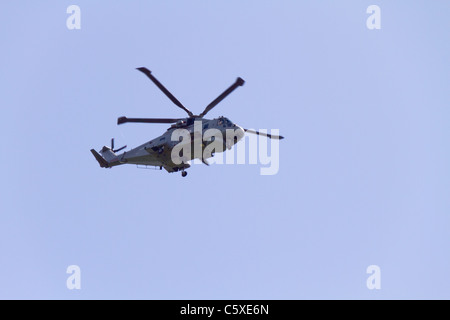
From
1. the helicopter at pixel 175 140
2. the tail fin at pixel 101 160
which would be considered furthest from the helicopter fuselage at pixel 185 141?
the tail fin at pixel 101 160

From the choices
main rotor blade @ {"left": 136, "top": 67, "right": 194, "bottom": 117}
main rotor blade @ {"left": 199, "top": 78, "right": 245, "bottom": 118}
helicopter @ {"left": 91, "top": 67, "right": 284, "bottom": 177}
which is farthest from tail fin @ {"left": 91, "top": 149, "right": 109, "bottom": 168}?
main rotor blade @ {"left": 199, "top": 78, "right": 245, "bottom": 118}

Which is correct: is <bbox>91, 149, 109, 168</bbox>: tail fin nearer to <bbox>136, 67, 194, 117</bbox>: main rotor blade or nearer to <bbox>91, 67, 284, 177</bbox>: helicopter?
<bbox>91, 67, 284, 177</bbox>: helicopter

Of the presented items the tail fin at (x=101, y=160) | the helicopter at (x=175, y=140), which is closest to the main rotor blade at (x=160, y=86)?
the helicopter at (x=175, y=140)

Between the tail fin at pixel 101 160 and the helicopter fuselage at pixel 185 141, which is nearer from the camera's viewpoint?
the helicopter fuselage at pixel 185 141

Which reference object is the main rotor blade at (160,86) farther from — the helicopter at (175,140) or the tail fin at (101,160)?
the tail fin at (101,160)

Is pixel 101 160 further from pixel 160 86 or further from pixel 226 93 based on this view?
pixel 226 93

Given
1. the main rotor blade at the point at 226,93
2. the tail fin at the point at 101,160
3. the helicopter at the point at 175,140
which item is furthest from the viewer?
the tail fin at the point at 101,160

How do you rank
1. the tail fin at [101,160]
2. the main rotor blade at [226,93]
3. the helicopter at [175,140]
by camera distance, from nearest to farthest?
the main rotor blade at [226,93]
the helicopter at [175,140]
the tail fin at [101,160]

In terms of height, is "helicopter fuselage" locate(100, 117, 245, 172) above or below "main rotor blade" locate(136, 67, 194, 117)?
below

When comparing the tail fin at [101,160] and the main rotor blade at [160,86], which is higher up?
the main rotor blade at [160,86]

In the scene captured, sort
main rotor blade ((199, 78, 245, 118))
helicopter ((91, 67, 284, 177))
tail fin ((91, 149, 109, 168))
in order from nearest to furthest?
1. main rotor blade ((199, 78, 245, 118))
2. helicopter ((91, 67, 284, 177))
3. tail fin ((91, 149, 109, 168))
